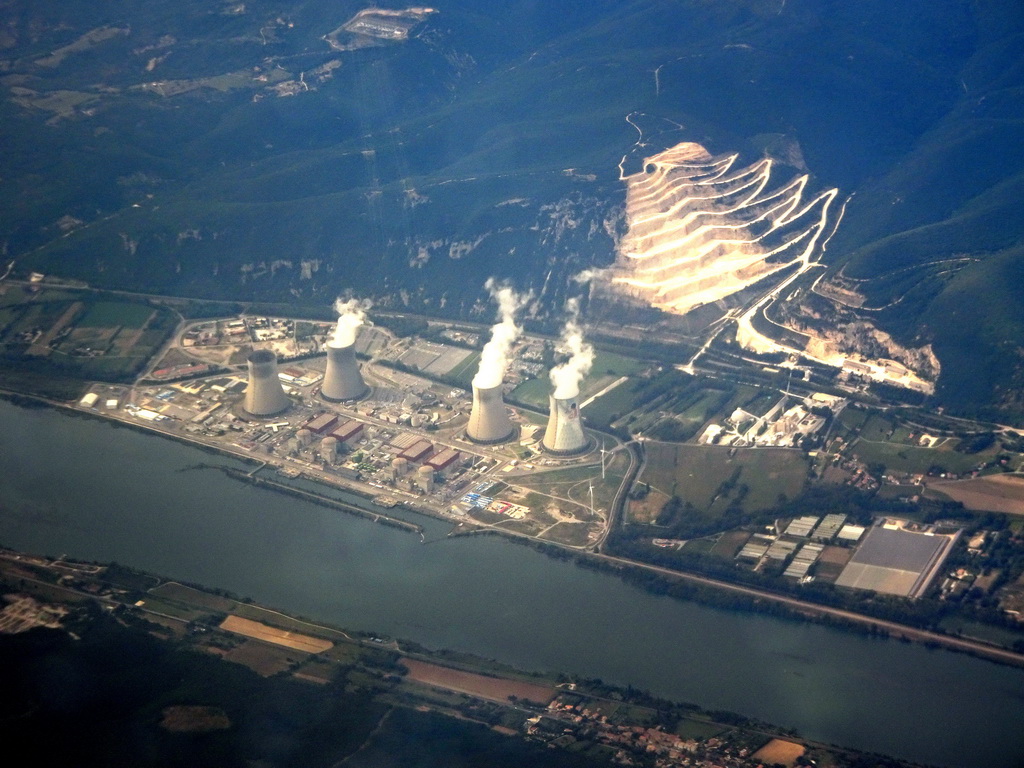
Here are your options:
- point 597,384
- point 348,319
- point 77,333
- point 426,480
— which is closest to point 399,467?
point 426,480

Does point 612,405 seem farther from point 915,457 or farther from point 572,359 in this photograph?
point 915,457

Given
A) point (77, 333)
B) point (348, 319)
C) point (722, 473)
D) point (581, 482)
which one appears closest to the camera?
point (722, 473)

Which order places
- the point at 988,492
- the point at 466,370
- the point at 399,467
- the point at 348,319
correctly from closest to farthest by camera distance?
the point at 988,492
the point at 399,467
the point at 348,319
the point at 466,370

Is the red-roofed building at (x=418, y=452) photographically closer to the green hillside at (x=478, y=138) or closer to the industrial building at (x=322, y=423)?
the industrial building at (x=322, y=423)

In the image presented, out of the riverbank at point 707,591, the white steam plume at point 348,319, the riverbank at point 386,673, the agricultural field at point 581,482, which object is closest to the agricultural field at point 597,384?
the agricultural field at point 581,482

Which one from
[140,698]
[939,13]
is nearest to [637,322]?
[140,698]

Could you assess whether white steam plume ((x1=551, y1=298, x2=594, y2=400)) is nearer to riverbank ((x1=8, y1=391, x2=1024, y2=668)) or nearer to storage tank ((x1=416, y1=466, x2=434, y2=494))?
storage tank ((x1=416, y1=466, x2=434, y2=494))

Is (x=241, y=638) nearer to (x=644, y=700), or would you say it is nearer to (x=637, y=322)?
(x=644, y=700)

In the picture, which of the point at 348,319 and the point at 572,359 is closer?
the point at 348,319
